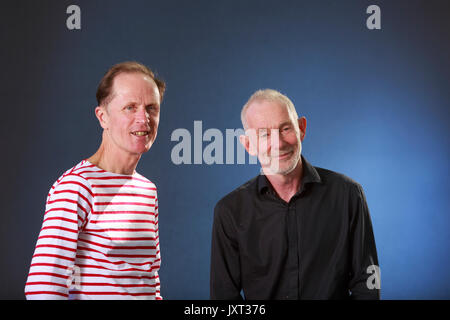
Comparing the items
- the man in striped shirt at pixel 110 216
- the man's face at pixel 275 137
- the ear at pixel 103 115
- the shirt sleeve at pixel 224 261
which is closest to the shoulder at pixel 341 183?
the man's face at pixel 275 137

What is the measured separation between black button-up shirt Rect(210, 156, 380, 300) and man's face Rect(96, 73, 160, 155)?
0.45m

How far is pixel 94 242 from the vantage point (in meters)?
1.41

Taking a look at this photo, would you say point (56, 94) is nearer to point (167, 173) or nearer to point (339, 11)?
point (167, 173)

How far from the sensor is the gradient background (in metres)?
3.91

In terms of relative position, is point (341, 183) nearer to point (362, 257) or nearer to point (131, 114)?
point (362, 257)

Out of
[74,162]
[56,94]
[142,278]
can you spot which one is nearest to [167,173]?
[74,162]

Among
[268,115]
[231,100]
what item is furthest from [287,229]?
[231,100]

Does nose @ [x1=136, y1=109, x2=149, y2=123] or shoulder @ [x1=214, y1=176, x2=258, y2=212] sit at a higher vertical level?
nose @ [x1=136, y1=109, x2=149, y2=123]

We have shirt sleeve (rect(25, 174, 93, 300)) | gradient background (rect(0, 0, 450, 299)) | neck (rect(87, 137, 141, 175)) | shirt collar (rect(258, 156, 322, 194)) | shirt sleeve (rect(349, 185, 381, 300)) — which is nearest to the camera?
shirt sleeve (rect(25, 174, 93, 300))

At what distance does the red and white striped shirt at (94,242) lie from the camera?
4.34 ft

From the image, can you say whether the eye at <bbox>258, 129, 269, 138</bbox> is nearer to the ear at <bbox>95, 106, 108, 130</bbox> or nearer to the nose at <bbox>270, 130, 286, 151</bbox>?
the nose at <bbox>270, 130, 286, 151</bbox>

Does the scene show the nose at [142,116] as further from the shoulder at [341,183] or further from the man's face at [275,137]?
the shoulder at [341,183]

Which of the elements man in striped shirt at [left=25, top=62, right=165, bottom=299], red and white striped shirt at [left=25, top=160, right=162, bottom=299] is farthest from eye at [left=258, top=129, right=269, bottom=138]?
red and white striped shirt at [left=25, top=160, right=162, bottom=299]

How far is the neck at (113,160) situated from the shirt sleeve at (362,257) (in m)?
0.84
